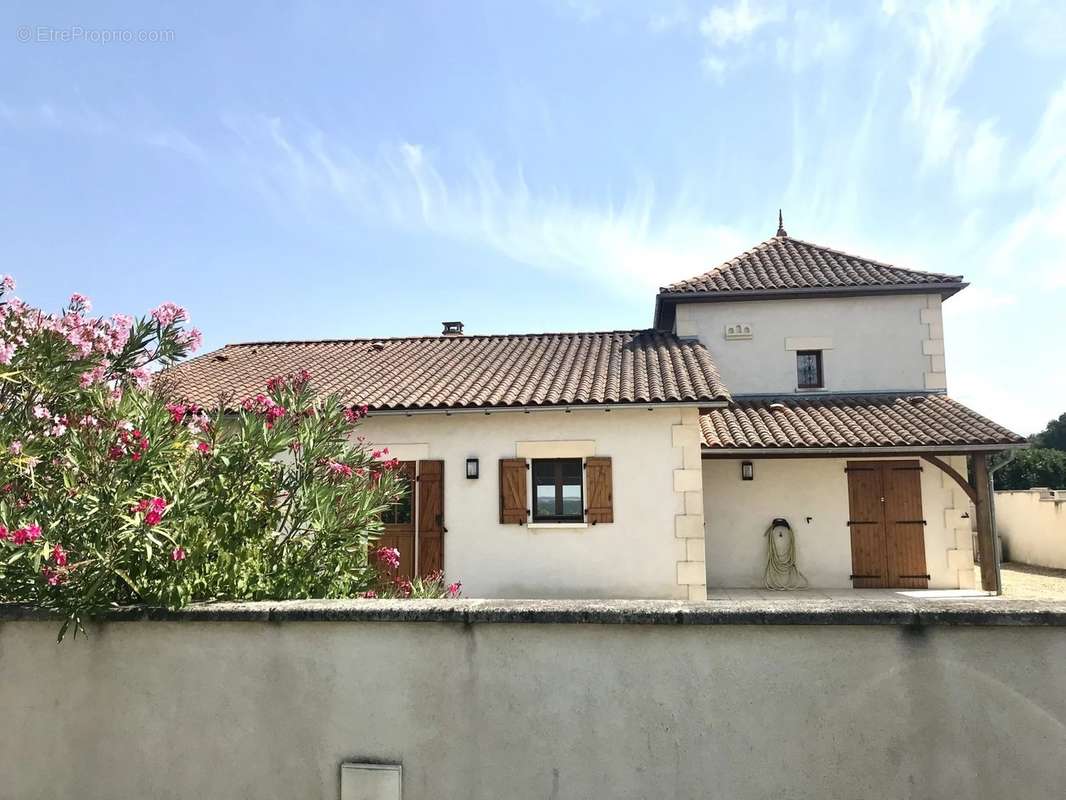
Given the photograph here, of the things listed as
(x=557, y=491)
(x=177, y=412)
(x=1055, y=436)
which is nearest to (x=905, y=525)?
(x=557, y=491)

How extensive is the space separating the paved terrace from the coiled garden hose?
8.87 meters

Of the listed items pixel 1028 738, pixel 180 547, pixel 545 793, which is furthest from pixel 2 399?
pixel 1028 738

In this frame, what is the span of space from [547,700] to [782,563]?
31.7 ft

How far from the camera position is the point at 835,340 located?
13156 millimetres

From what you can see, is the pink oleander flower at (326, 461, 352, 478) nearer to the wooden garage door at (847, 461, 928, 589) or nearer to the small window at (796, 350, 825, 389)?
the wooden garage door at (847, 461, 928, 589)

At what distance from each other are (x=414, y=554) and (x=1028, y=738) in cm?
808

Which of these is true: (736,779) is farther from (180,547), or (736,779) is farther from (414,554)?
(414,554)

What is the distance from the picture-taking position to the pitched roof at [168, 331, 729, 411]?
9.95 meters

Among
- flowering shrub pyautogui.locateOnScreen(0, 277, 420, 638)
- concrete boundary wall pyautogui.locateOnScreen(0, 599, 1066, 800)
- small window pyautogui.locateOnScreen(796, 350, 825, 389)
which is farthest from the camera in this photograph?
small window pyautogui.locateOnScreen(796, 350, 825, 389)

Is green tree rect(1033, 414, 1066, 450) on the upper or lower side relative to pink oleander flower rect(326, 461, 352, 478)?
upper

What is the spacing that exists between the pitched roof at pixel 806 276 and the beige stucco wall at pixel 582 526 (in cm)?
474

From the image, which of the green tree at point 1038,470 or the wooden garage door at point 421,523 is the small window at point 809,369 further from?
the green tree at point 1038,470

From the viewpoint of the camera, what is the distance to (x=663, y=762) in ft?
9.48

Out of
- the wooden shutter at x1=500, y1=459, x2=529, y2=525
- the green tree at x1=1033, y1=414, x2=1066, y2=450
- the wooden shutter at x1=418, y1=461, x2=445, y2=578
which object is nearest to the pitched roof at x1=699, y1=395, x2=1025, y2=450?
the wooden shutter at x1=500, y1=459, x2=529, y2=525
